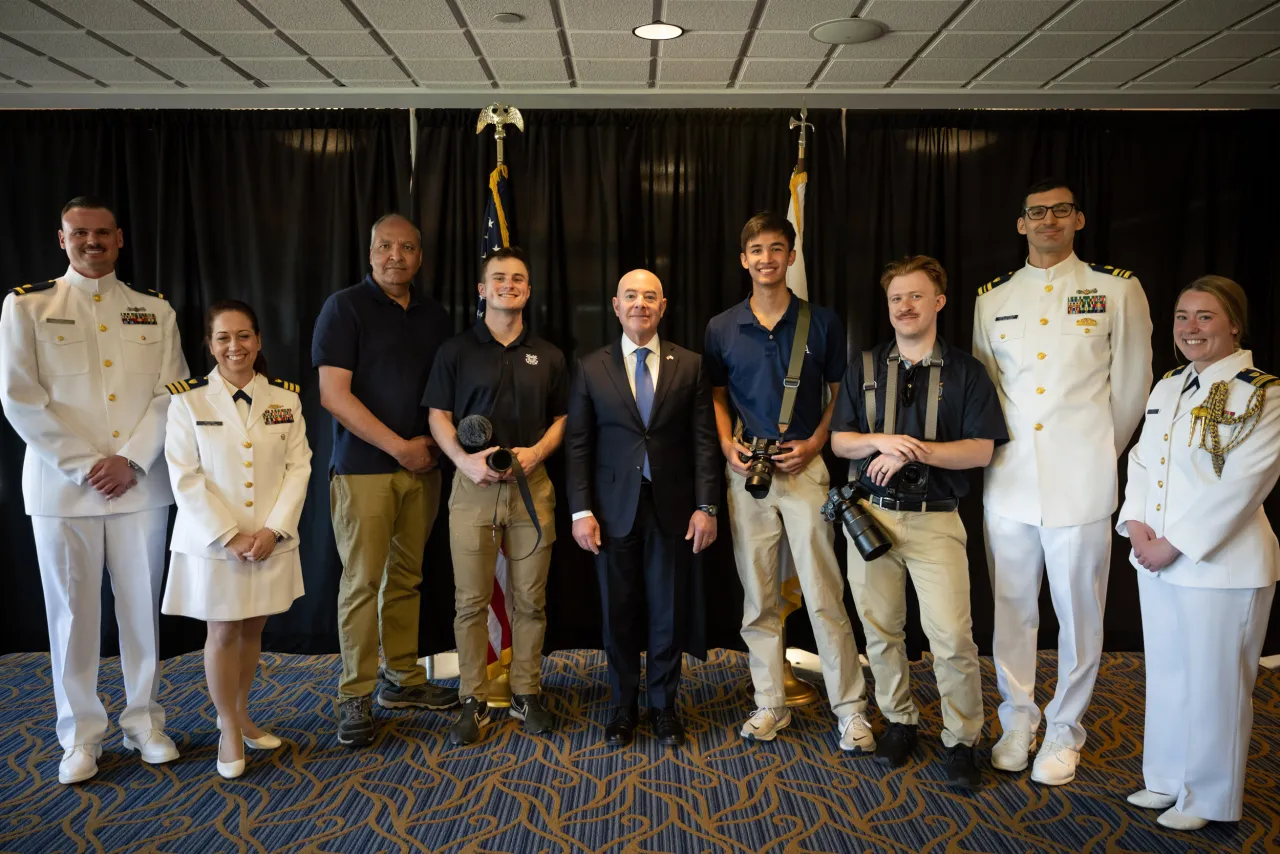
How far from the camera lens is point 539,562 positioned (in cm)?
330

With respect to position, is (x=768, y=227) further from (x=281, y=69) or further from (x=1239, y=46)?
(x=281, y=69)

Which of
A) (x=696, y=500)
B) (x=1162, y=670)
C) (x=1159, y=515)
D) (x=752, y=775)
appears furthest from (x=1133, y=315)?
(x=752, y=775)

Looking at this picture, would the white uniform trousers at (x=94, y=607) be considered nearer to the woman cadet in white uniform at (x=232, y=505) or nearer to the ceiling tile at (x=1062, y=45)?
the woman cadet in white uniform at (x=232, y=505)

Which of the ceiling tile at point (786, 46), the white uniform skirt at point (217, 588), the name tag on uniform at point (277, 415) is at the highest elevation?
the ceiling tile at point (786, 46)

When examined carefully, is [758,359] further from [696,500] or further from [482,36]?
[482,36]

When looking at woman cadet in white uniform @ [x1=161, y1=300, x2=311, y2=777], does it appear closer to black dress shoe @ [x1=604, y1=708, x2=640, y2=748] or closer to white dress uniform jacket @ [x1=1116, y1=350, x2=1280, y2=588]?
black dress shoe @ [x1=604, y1=708, x2=640, y2=748]

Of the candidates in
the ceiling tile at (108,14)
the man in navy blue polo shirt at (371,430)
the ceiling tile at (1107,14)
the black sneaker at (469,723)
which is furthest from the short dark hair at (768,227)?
the ceiling tile at (108,14)

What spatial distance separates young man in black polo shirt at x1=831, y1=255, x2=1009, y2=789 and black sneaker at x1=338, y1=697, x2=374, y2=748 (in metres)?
2.01

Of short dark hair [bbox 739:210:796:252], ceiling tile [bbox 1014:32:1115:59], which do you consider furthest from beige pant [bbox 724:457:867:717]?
ceiling tile [bbox 1014:32:1115:59]

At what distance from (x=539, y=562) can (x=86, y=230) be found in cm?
213

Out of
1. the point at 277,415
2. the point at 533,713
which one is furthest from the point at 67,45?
the point at 533,713

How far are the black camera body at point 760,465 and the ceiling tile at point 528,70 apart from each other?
2.20 m

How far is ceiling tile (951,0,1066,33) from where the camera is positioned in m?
3.28

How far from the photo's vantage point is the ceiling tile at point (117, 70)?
12.9 feet
